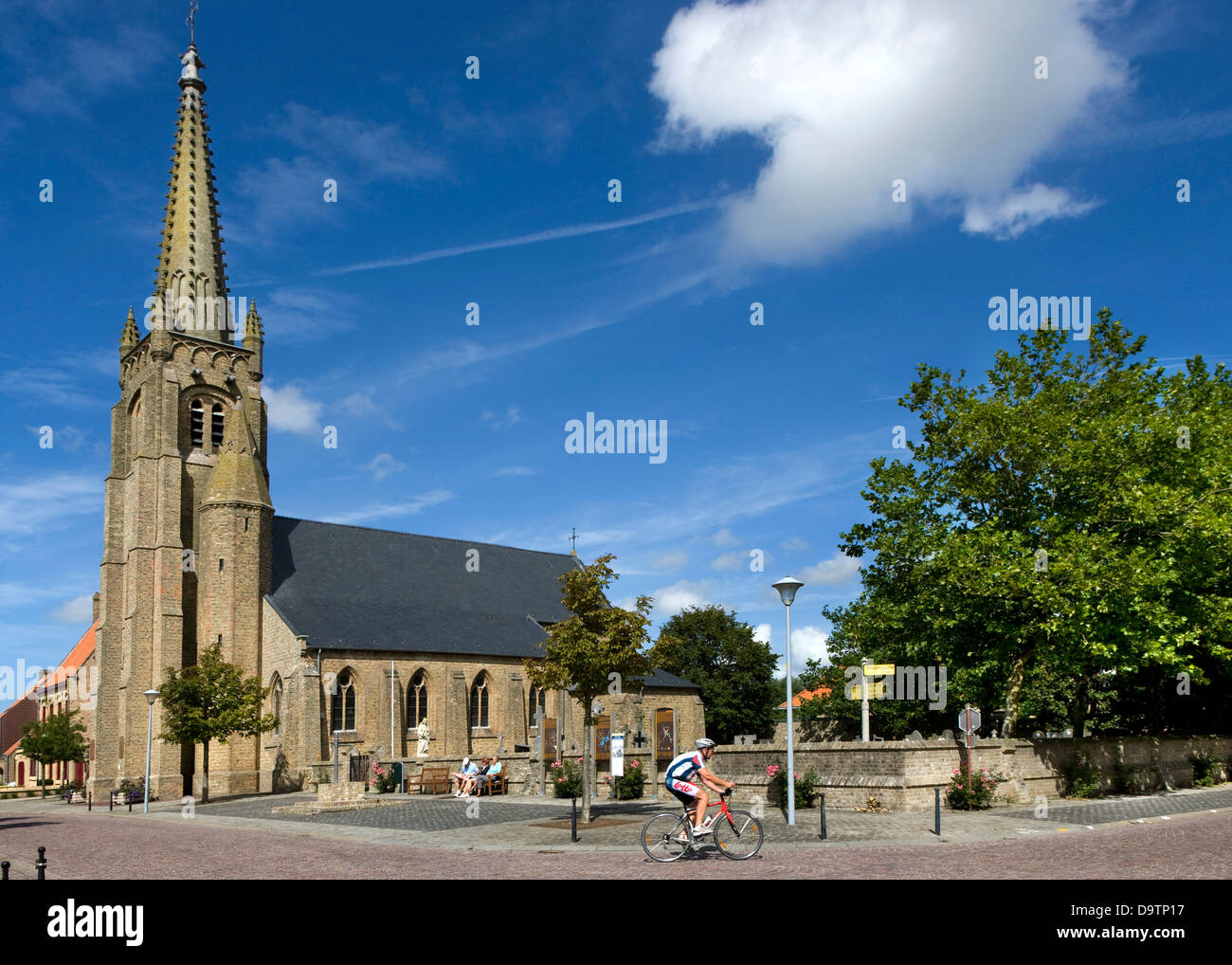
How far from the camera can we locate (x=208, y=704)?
38562 mm

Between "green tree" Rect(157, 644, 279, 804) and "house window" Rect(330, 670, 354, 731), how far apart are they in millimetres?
5872

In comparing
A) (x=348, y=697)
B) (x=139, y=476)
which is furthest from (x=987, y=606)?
(x=139, y=476)

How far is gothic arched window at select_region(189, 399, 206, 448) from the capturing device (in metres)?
50.8

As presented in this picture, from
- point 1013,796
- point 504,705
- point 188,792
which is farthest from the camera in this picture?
point 504,705

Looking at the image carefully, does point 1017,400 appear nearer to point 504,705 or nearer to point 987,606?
point 987,606

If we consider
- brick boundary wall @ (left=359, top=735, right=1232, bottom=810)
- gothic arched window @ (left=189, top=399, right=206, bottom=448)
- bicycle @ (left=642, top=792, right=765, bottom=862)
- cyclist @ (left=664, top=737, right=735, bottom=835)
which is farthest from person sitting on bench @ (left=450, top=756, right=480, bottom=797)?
gothic arched window @ (left=189, top=399, right=206, bottom=448)

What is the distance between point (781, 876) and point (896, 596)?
59.9ft

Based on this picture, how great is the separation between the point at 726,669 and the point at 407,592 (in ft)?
77.5

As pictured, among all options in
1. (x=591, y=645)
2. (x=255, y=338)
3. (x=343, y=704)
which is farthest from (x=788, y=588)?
(x=255, y=338)

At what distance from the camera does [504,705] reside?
173ft

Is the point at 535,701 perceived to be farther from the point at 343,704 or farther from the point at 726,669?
the point at 726,669

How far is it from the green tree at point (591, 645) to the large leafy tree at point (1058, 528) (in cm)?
952

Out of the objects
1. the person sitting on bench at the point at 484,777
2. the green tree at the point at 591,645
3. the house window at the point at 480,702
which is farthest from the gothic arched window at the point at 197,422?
the green tree at the point at 591,645

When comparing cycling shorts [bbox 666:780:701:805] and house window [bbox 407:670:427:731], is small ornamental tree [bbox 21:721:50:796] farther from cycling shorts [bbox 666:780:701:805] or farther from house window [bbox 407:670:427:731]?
cycling shorts [bbox 666:780:701:805]
